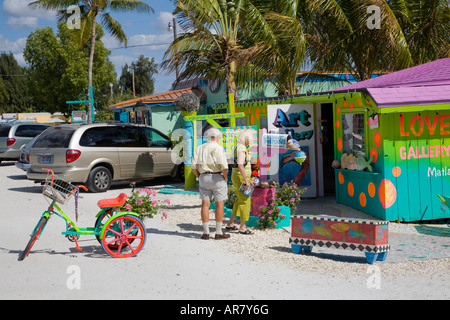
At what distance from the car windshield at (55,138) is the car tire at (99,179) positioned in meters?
0.93

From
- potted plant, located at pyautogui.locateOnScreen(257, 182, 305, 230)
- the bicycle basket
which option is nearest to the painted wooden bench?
potted plant, located at pyautogui.locateOnScreen(257, 182, 305, 230)

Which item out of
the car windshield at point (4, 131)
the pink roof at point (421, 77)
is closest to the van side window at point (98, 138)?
the pink roof at point (421, 77)

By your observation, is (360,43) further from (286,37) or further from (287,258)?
(287,258)

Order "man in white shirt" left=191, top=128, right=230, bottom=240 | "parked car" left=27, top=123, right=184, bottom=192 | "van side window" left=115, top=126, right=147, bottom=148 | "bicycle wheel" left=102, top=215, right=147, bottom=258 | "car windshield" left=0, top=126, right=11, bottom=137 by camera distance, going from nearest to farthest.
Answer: "bicycle wheel" left=102, top=215, right=147, bottom=258, "man in white shirt" left=191, top=128, right=230, bottom=240, "parked car" left=27, top=123, right=184, bottom=192, "van side window" left=115, top=126, right=147, bottom=148, "car windshield" left=0, top=126, right=11, bottom=137

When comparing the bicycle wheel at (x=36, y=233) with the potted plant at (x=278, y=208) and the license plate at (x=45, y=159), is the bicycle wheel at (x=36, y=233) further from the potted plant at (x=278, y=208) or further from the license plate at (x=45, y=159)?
the license plate at (x=45, y=159)

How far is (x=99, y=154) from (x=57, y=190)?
21.5 ft

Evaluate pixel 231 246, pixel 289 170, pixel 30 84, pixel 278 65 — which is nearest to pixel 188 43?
pixel 278 65

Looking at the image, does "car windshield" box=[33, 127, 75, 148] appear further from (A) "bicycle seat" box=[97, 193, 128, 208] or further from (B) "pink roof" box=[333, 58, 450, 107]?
(B) "pink roof" box=[333, 58, 450, 107]

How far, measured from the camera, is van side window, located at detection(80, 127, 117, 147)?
44.6 feet

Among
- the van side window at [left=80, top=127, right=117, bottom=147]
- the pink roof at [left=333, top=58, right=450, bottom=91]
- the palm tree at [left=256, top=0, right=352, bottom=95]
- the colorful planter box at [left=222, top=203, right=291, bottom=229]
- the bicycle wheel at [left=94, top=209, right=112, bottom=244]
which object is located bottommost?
the colorful planter box at [left=222, top=203, right=291, bottom=229]

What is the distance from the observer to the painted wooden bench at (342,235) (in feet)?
22.7

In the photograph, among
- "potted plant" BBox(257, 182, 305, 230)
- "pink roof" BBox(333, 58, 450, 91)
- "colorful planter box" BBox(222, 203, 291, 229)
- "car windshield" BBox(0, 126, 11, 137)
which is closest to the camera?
"potted plant" BBox(257, 182, 305, 230)

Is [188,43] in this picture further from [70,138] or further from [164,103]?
[164,103]

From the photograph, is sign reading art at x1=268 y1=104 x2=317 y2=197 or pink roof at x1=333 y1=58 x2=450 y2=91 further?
sign reading art at x1=268 y1=104 x2=317 y2=197
